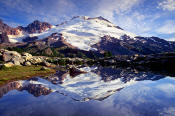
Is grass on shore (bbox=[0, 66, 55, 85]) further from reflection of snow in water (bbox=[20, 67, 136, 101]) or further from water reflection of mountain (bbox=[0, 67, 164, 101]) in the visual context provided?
reflection of snow in water (bbox=[20, 67, 136, 101])

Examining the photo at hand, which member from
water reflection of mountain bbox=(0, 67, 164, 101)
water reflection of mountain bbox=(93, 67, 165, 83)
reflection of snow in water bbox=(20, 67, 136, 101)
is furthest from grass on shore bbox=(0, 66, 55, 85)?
water reflection of mountain bbox=(93, 67, 165, 83)

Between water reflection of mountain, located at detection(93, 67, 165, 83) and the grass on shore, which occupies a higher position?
water reflection of mountain, located at detection(93, 67, 165, 83)

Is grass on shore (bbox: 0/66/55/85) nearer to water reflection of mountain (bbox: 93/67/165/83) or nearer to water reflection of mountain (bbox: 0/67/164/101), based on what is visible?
water reflection of mountain (bbox: 0/67/164/101)

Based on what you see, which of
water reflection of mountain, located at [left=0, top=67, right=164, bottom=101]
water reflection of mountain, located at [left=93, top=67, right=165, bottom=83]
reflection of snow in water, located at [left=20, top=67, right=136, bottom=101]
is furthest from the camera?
water reflection of mountain, located at [left=93, top=67, right=165, bottom=83]

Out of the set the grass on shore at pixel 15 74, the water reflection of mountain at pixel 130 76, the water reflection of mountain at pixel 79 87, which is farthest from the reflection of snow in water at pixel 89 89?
the grass on shore at pixel 15 74

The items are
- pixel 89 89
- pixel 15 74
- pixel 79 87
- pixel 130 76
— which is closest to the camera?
pixel 89 89

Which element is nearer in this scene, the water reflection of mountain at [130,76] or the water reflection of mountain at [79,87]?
the water reflection of mountain at [79,87]

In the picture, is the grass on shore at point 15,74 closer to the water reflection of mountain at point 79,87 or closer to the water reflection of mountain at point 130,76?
the water reflection of mountain at point 79,87

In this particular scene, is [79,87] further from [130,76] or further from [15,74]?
[15,74]

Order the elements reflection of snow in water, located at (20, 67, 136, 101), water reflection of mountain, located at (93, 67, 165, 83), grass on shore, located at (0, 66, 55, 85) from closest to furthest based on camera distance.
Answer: reflection of snow in water, located at (20, 67, 136, 101), water reflection of mountain, located at (93, 67, 165, 83), grass on shore, located at (0, 66, 55, 85)

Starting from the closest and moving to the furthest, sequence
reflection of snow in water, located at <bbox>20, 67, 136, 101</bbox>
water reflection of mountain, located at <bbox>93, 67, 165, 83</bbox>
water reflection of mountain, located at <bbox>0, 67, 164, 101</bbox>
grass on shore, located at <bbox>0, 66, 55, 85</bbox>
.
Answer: reflection of snow in water, located at <bbox>20, 67, 136, 101</bbox> < water reflection of mountain, located at <bbox>0, 67, 164, 101</bbox> < water reflection of mountain, located at <bbox>93, 67, 165, 83</bbox> < grass on shore, located at <bbox>0, 66, 55, 85</bbox>

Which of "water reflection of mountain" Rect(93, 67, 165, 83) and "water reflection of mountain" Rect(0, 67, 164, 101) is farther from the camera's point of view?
"water reflection of mountain" Rect(93, 67, 165, 83)

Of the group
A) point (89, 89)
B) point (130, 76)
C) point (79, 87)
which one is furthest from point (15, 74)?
point (130, 76)

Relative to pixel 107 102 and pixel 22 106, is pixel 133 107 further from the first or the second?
pixel 22 106
